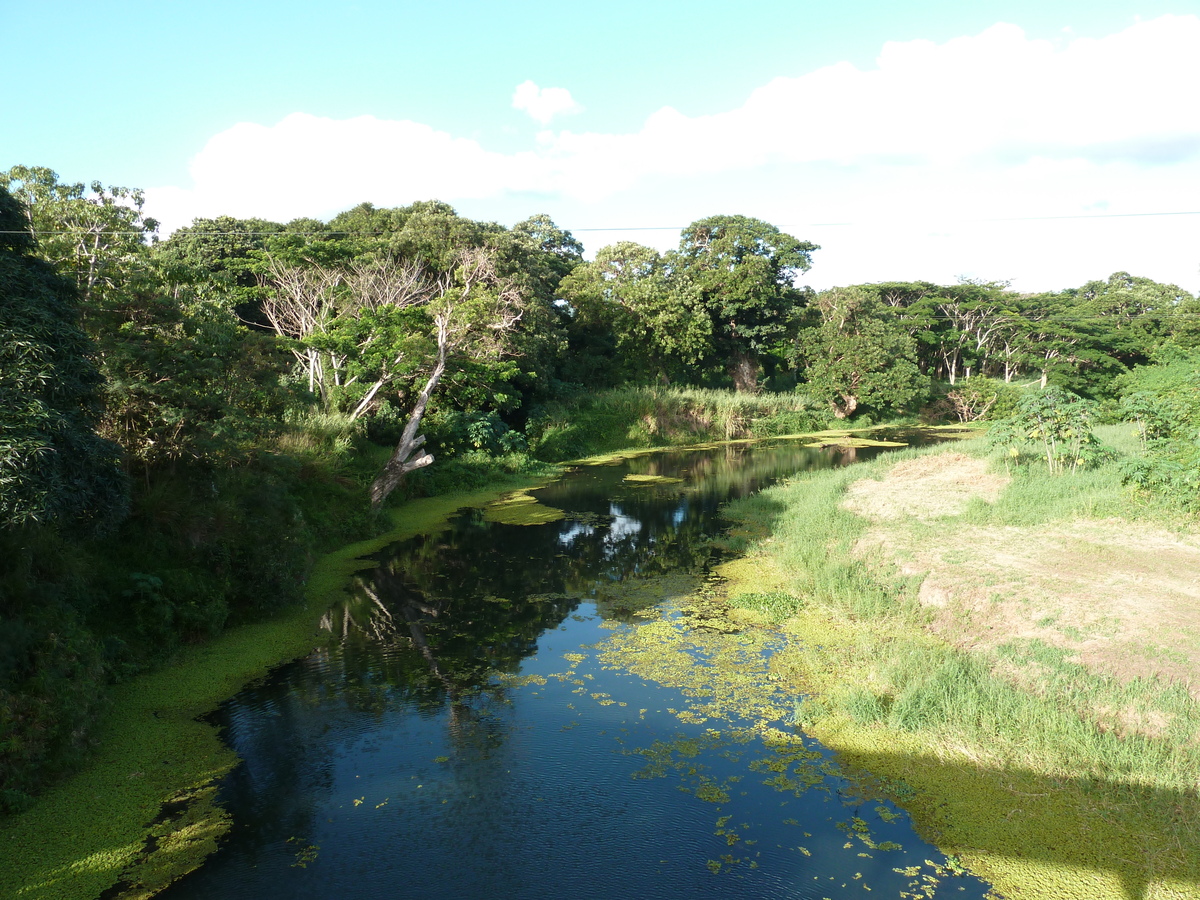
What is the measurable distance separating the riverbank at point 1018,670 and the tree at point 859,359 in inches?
919

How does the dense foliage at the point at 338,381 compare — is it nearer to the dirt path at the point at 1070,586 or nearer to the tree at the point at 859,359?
the tree at the point at 859,359

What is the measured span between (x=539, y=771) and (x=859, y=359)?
32.9m

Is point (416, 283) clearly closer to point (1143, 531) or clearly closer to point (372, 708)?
point (372, 708)

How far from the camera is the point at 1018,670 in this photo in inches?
271

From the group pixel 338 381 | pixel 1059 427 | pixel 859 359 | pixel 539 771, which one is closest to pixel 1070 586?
pixel 539 771

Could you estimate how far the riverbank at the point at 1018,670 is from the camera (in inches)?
194

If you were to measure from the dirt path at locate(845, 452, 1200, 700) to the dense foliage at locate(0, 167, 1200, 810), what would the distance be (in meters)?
1.85

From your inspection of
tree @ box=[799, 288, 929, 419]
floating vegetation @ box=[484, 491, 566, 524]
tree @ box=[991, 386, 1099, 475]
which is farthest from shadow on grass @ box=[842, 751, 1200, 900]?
tree @ box=[799, 288, 929, 419]

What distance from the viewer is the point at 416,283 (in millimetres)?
22641

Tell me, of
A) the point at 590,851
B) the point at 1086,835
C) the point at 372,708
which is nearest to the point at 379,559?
the point at 372,708

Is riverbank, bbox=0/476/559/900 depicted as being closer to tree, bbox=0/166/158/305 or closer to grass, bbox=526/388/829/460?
tree, bbox=0/166/158/305

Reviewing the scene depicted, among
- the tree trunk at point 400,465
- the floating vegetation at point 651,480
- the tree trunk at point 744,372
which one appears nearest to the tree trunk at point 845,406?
the tree trunk at point 744,372

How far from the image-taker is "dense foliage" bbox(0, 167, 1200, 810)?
6.34 metres

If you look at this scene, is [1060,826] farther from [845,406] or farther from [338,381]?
[845,406]
